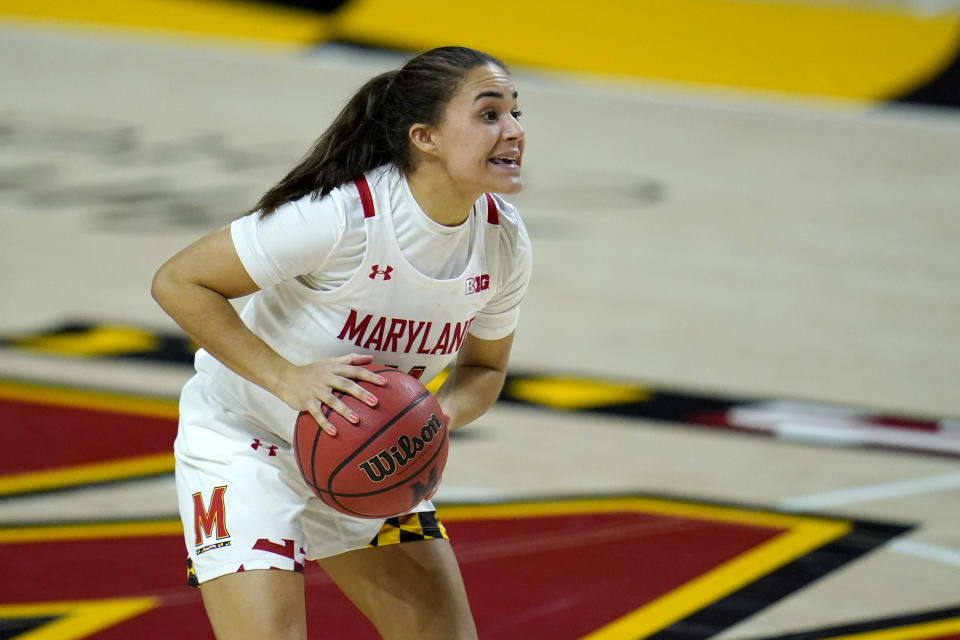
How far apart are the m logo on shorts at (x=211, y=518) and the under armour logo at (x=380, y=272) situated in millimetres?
575

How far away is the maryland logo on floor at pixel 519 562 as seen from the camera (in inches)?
169

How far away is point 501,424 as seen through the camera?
20.4 feet

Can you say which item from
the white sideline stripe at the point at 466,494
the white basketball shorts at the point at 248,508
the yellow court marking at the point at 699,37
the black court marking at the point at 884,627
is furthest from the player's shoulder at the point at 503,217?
the yellow court marking at the point at 699,37

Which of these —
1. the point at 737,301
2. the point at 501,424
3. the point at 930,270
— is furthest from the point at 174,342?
the point at 930,270

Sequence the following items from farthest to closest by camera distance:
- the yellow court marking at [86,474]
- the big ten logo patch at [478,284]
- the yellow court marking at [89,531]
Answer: the yellow court marking at [86,474] → the yellow court marking at [89,531] → the big ten logo patch at [478,284]

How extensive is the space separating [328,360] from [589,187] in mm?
8283

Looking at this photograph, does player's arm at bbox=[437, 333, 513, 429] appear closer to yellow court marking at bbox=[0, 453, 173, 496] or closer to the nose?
the nose

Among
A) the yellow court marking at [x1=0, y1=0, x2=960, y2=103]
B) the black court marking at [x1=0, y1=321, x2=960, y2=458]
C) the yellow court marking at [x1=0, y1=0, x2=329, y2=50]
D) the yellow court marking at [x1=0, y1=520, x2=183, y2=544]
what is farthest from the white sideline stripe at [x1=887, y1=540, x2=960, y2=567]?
the yellow court marking at [x1=0, y1=0, x2=329, y2=50]

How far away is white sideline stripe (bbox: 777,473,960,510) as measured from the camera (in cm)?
546

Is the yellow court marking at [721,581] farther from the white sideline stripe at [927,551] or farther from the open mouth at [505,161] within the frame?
the open mouth at [505,161]

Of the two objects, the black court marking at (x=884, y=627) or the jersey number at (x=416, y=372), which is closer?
the jersey number at (x=416, y=372)

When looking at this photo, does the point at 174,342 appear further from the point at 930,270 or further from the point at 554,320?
the point at 930,270


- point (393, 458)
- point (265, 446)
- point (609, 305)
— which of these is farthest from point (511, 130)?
point (609, 305)

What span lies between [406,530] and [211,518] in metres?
0.49
